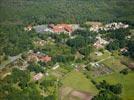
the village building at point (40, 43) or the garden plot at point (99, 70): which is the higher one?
the garden plot at point (99, 70)

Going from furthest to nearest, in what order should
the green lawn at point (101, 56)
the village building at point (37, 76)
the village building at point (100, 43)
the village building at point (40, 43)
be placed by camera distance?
the village building at point (40, 43)
the village building at point (100, 43)
the green lawn at point (101, 56)
the village building at point (37, 76)

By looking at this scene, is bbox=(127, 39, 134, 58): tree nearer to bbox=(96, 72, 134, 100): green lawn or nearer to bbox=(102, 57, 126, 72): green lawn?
bbox=(102, 57, 126, 72): green lawn

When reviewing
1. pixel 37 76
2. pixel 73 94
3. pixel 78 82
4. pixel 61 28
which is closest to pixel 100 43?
pixel 61 28

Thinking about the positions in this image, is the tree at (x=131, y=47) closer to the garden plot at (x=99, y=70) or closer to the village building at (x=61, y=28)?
the garden plot at (x=99, y=70)

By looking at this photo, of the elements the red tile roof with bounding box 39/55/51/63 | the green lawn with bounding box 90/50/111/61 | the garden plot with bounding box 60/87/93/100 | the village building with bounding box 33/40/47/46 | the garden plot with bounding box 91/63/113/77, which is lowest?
the village building with bounding box 33/40/47/46

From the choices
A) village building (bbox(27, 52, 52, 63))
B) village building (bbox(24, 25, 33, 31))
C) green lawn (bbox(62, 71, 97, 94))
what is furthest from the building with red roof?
green lawn (bbox(62, 71, 97, 94))

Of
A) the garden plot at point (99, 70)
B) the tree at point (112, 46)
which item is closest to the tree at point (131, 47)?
the tree at point (112, 46)

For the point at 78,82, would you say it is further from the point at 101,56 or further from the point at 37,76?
the point at 101,56
